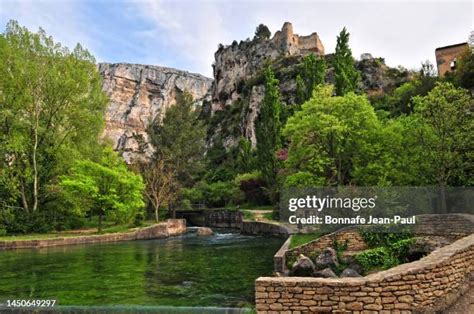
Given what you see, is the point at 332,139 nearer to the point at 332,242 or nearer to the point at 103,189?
the point at 332,242

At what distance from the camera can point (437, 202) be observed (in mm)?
19031

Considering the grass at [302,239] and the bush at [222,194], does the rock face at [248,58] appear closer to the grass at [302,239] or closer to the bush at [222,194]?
the bush at [222,194]

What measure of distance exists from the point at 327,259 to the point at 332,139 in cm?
775

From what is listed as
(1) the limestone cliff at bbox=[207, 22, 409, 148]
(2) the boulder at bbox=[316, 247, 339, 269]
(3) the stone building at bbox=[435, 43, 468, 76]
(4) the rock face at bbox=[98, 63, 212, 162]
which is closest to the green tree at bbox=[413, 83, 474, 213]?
(2) the boulder at bbox=[316, 247, 339, 269]

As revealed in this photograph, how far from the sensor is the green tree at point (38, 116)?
30844 mm

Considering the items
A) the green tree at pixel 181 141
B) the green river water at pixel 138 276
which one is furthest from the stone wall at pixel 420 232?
the green tree at pixel 181 141

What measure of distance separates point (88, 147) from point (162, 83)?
91940 mm

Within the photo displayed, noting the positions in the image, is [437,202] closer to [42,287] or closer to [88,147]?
[42,287]

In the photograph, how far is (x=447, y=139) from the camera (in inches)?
744

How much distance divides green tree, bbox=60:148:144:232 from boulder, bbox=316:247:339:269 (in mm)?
22154

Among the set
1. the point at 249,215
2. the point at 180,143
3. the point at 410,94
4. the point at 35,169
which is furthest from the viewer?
the point at 180,143

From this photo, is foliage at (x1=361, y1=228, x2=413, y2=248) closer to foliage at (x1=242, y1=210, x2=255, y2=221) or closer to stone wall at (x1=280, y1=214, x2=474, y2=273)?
stone wall at (x1=280, y1=214, x2=474, y2=273)

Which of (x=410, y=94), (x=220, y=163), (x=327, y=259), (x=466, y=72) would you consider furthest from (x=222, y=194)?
(x=327, y=259)

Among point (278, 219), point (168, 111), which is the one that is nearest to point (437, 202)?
point (278, 219)
